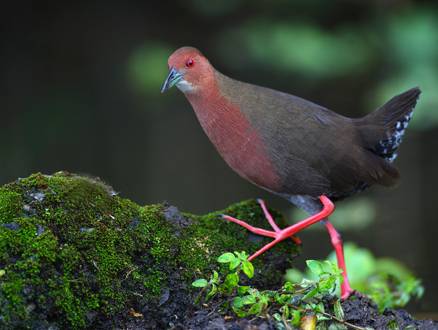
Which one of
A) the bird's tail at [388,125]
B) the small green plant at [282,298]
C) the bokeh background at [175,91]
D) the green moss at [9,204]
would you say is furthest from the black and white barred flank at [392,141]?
the bokeh background at [175,91]

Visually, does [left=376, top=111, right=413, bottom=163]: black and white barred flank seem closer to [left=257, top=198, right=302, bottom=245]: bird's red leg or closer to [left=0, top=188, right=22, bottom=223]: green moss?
[left=257, top=198, right=302, bottom=245]: bird's red leg

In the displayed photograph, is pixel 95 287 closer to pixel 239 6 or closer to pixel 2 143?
pixel 2 143

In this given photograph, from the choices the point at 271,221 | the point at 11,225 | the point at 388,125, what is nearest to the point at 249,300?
the point at 11,225

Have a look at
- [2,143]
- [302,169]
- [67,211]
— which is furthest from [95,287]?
[2,143]

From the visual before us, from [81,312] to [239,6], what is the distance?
8.71m

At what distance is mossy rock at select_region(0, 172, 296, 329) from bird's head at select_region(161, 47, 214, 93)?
87 centimetres

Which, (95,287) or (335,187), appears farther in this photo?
(335,187)

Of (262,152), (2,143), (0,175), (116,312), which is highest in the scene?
(2,143)

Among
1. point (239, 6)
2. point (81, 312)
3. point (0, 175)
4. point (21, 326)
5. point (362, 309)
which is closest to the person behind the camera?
point (21, 326)

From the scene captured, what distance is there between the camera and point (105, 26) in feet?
38.5

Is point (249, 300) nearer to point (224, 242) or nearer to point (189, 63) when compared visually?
point (224, 242)

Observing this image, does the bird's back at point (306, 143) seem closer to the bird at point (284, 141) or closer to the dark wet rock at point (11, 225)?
the bird at point (284, 141)

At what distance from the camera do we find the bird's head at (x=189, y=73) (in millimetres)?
3910

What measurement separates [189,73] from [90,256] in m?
1.41
